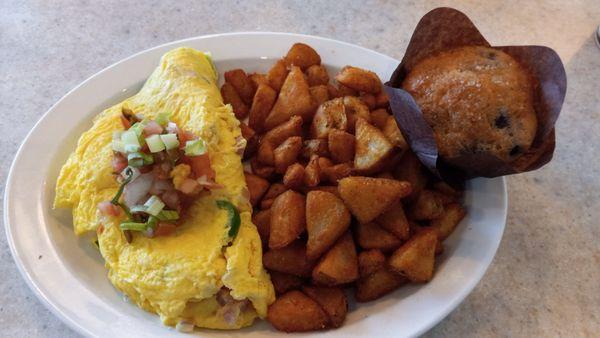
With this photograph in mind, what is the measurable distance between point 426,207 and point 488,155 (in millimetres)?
202

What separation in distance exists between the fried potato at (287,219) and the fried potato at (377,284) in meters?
0.21

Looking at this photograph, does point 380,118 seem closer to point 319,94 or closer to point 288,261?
point 319,94

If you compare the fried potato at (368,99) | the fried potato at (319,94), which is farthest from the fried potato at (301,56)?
the fried potato at (368,99)

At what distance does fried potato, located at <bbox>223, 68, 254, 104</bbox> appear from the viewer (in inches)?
62.6

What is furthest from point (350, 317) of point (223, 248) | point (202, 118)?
point (202, 118)

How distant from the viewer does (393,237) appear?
123cm

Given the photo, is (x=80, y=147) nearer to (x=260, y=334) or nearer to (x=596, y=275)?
(x=260, y=334)

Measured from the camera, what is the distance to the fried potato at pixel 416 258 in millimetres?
1174

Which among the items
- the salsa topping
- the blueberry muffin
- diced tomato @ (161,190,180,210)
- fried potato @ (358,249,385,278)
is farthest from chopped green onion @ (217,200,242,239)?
the blueberry muffin

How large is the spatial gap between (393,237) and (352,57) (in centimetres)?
72

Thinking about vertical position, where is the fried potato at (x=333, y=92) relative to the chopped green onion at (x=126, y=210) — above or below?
above

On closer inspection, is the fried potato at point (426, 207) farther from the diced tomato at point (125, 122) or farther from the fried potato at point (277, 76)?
the diced tomato at point (125, 122)

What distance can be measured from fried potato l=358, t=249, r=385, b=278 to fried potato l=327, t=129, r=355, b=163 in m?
0.26

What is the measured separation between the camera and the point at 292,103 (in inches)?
57.4
